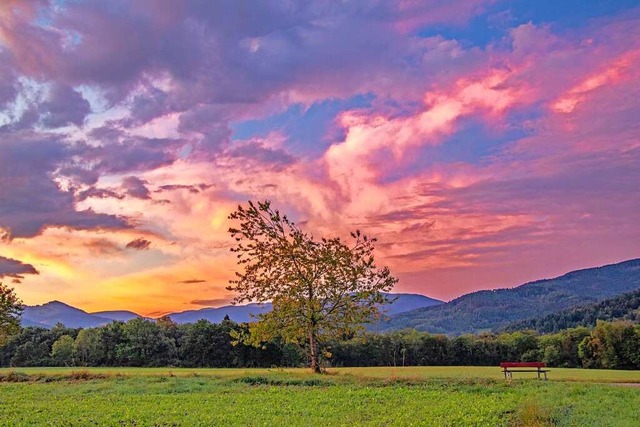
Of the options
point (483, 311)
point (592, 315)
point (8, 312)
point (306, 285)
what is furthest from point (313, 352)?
point (483, 311)

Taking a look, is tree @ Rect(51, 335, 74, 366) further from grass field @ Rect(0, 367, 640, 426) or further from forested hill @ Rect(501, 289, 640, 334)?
forested hill @ Rect(501, 289, 640, 334)

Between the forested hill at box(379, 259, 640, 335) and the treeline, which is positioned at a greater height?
the forested hill at box(379, 259, 640, 335)

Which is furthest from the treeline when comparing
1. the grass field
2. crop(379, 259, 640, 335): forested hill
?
crop(379, 259, 640, 335): forested hill

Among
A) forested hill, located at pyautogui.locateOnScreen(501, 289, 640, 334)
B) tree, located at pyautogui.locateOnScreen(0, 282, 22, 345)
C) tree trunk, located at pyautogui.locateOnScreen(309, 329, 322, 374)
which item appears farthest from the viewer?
forested hill, located at pyautogui.locateOnScreen(501, 289, 640, 334)

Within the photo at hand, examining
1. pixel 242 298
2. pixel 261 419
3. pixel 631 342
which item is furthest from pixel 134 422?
pixel 631 342

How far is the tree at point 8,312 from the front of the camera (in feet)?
172

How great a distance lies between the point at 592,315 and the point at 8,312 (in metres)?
106

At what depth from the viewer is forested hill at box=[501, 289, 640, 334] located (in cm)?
11250

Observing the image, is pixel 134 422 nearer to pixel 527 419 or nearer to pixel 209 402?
pixel 209 402

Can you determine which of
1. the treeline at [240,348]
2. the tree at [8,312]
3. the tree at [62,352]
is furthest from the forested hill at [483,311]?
the tree at [8,312]

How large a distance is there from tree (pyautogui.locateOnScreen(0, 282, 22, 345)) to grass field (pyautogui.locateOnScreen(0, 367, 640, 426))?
20940 millimetres

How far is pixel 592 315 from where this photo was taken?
387 ft

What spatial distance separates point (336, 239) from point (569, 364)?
46.9 meters

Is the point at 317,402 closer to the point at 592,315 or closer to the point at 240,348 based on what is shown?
the point at 240,348
